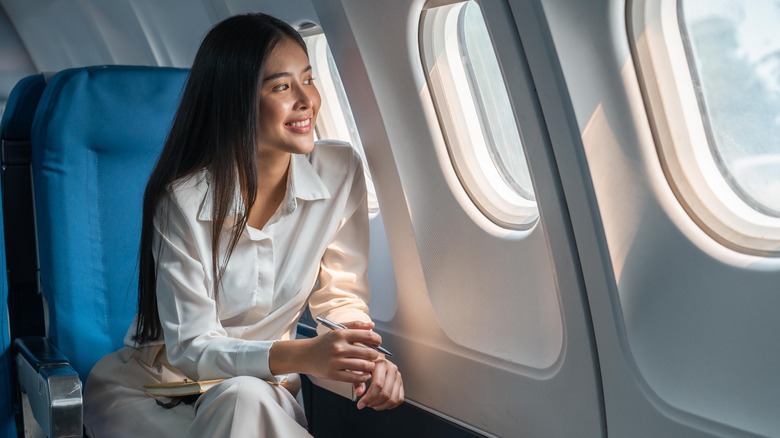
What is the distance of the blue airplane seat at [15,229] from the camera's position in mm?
2676

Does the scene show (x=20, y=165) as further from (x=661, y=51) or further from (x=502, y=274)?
(x=661, y=51)

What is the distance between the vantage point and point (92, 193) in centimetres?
285

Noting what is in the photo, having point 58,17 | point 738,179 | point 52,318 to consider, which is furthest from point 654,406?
point 58,17

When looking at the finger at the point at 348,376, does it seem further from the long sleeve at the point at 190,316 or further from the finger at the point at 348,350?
the long sleeve at the point at 190,316

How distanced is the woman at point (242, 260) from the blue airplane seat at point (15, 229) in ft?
0.93

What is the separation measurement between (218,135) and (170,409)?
0.77 m

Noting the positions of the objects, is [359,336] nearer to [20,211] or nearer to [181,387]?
[181,387]

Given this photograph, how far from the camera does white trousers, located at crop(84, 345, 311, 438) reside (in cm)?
216

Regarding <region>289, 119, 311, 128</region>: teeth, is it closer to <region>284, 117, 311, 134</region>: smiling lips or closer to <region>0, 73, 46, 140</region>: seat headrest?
<region>284, 117, 311, 134</region>: smiling lips

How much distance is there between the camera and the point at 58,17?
22.8ft

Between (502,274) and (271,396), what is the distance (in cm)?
80

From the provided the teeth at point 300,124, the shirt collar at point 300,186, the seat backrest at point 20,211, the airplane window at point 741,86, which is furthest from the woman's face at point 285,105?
the airplane window at point 741,86

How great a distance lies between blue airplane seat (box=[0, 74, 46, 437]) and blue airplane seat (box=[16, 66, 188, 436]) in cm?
7

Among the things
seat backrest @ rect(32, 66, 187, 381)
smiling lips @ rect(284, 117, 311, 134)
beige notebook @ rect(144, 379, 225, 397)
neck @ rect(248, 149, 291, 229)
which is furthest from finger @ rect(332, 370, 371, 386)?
seat backrest @ rect(32, 66, 187, 381)
